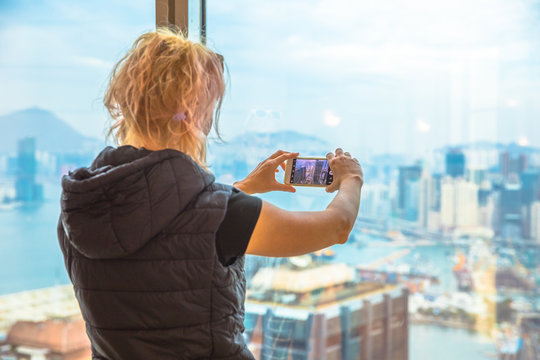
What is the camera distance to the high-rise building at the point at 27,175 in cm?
200

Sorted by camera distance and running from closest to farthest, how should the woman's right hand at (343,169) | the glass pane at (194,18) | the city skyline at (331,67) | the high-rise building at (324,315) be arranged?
the woman's right hand at (343,169)
the glass pane at (194,18)
the city skyline at (331,67)
the high-rise building at (324,315)

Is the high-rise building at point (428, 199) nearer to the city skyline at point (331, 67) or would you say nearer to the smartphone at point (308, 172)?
the city skyline at point (331, 67)

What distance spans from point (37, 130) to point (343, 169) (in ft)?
5.13

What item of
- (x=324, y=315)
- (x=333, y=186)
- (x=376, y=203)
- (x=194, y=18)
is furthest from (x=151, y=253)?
(x=324, y=315)

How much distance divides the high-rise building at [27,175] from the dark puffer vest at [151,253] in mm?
1459

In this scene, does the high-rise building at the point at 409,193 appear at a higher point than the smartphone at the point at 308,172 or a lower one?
lower

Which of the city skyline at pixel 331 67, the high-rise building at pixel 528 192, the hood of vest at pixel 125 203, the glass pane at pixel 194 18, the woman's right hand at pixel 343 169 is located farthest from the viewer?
the city skyline at pixel 331 67

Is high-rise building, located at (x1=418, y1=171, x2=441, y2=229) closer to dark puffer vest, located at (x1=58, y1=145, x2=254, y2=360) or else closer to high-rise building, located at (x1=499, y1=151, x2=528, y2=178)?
high-rise building, located at (x1=499, y1=151, x2=528, y2=178)

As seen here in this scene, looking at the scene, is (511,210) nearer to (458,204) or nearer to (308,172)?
(458,204)

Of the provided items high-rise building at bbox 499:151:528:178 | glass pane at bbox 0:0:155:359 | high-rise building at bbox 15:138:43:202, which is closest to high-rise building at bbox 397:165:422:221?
high-rise building at bbox 499:151:528:178

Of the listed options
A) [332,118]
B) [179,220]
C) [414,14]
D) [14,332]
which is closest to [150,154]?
[179,220]

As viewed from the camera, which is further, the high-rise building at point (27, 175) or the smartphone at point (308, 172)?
the high-rise building at point (27, 175)

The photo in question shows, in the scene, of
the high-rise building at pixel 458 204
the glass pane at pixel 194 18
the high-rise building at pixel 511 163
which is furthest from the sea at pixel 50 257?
the glass pane at pixel 194 18

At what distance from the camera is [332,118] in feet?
6.49
